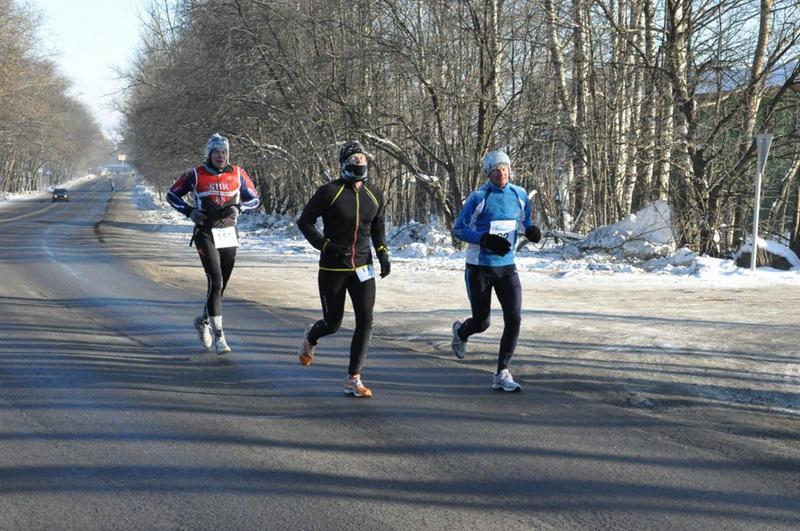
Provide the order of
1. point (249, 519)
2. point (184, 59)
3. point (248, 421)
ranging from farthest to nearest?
point (184, 59), point (248, 421), point (249, 519)

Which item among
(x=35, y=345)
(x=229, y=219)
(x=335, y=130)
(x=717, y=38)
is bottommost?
(x=35, y=345)

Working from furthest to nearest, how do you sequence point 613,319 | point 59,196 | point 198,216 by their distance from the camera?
point 59,196, point 613,319, point 198,216

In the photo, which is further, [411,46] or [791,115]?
[411,46]

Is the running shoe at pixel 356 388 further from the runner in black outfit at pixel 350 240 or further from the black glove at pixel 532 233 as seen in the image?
the black glove at pixel 532 233

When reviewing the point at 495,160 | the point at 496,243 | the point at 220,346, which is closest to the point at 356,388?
the point at 496,243

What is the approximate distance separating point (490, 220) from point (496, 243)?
9.4 inches

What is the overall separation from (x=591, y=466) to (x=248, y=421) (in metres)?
2.31

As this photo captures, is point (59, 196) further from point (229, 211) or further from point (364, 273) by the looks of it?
point (364, 273)

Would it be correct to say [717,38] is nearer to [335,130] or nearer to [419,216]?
[335,130]

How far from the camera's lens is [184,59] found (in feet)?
111

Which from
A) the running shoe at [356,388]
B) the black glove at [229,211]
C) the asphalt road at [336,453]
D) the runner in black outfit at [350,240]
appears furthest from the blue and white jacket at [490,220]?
the black glove at [229,211]

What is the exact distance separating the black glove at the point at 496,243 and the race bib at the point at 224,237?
2.80 m

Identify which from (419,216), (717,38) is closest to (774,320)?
(717,38)

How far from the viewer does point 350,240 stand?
688 centimetres
